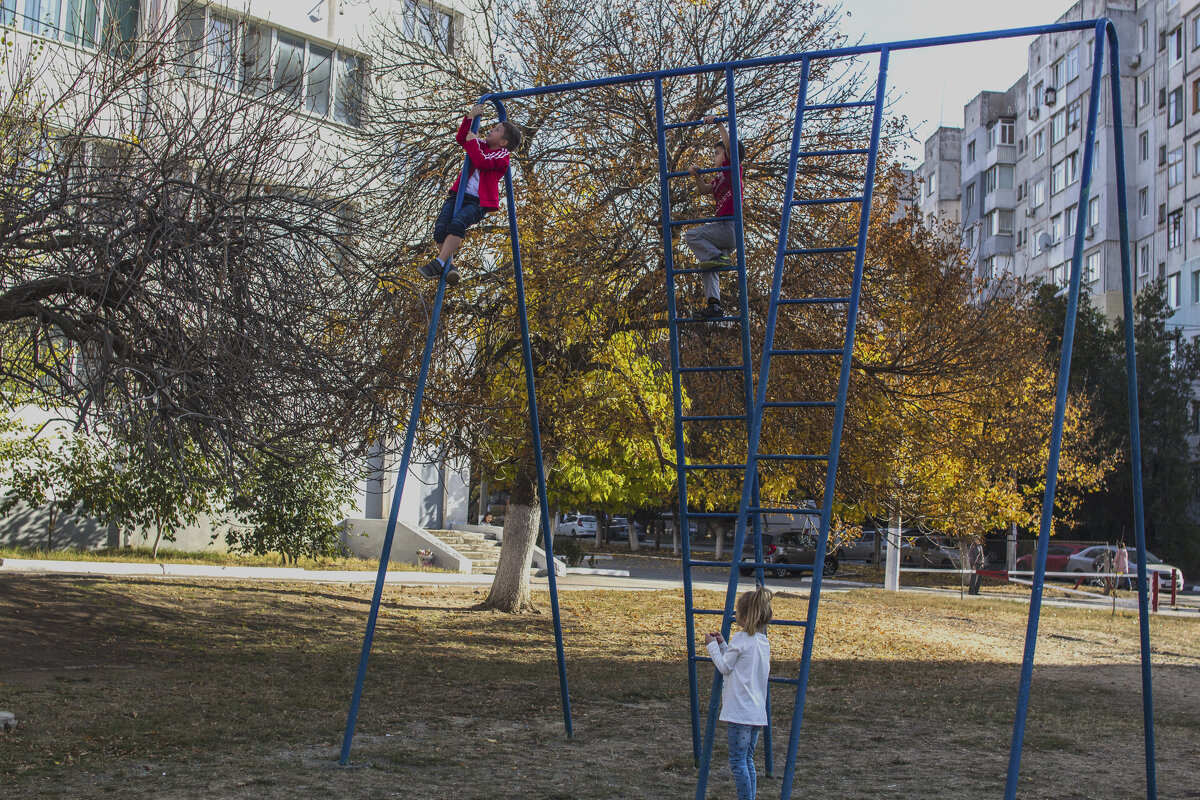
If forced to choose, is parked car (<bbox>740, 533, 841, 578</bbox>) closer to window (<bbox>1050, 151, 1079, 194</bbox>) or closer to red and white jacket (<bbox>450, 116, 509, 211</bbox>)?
window (<bbox>1050, 151, 1079, 194</bbox>)

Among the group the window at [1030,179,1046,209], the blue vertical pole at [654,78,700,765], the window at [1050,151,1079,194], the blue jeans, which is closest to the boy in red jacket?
the blue vertical pole at [654,78,700,765]

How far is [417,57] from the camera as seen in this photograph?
619 inches

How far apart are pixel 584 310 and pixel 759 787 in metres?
7.27

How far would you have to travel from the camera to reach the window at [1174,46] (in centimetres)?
4219

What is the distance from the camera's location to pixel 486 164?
7.74 meters

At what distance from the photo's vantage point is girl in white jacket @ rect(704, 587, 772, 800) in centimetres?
551

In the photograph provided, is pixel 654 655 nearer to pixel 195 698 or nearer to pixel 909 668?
pixel 909 668

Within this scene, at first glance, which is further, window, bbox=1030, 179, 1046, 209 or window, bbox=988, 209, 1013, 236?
window, bbox=988, 209, 1013, 236

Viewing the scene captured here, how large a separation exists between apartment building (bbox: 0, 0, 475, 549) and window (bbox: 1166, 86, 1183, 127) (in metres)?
32.4

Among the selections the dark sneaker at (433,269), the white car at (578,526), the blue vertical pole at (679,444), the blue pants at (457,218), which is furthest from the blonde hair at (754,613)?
the white car at (578,526)

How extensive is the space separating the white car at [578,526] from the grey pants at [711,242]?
175ft

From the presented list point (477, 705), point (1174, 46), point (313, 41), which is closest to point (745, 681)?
point (477, 705)

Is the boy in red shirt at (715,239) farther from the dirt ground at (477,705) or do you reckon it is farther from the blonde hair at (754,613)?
the dirt ground at (477,705)

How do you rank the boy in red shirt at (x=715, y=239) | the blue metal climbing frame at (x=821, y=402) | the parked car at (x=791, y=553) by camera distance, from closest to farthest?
the blue metal climbing frame at (x=821, y=402) → the boy in red shirt at (x=715, y=239) → the parked car at (x=791, y=553)
